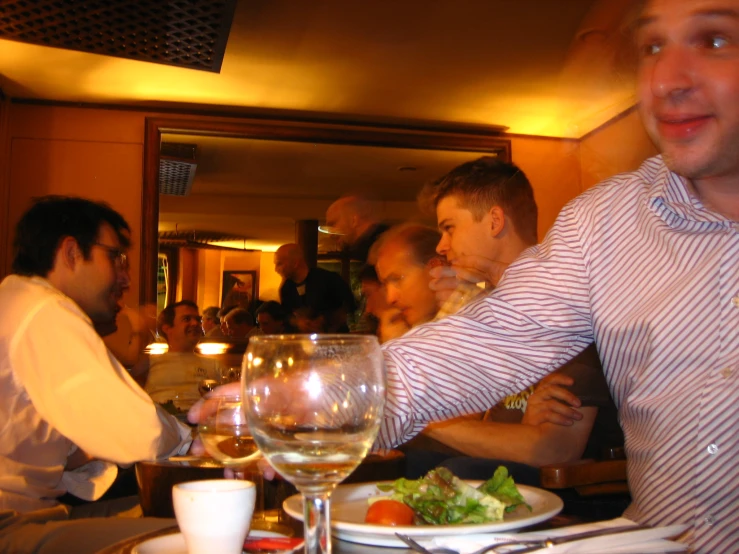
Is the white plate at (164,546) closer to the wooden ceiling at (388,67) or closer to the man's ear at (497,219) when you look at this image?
the man's ear at (497,219)

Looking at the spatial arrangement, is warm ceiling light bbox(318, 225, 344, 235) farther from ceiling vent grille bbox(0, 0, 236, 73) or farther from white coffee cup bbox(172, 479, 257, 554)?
white coffee cup bbox(172, 479, 257, 554)

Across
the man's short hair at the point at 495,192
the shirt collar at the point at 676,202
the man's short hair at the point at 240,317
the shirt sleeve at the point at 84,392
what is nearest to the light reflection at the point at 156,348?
the man's short hair at the point at 240,317

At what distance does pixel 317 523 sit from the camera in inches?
17.7

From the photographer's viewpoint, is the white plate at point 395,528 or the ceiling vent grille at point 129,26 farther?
the ceiling vent grille at point 129,26

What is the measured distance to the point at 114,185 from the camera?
386 cm

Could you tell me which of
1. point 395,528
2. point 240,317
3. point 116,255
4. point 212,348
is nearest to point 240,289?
point 240,317

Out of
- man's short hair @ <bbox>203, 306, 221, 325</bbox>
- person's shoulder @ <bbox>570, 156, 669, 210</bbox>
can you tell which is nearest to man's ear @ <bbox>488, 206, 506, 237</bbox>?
person's shoulder @ <bbox>570, 156, 669, 210</bbox>

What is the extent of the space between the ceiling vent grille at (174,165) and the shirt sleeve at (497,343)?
3358 millimetres

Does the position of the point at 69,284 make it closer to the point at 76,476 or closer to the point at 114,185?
the point at 76,476

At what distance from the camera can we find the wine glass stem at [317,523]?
0.45 m

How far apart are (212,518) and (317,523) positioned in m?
0.14

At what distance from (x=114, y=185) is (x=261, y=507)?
3.30 m

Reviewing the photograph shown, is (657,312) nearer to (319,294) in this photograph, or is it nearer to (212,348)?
(212,348)

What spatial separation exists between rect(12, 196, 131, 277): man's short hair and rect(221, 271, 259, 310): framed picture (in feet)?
9.71
